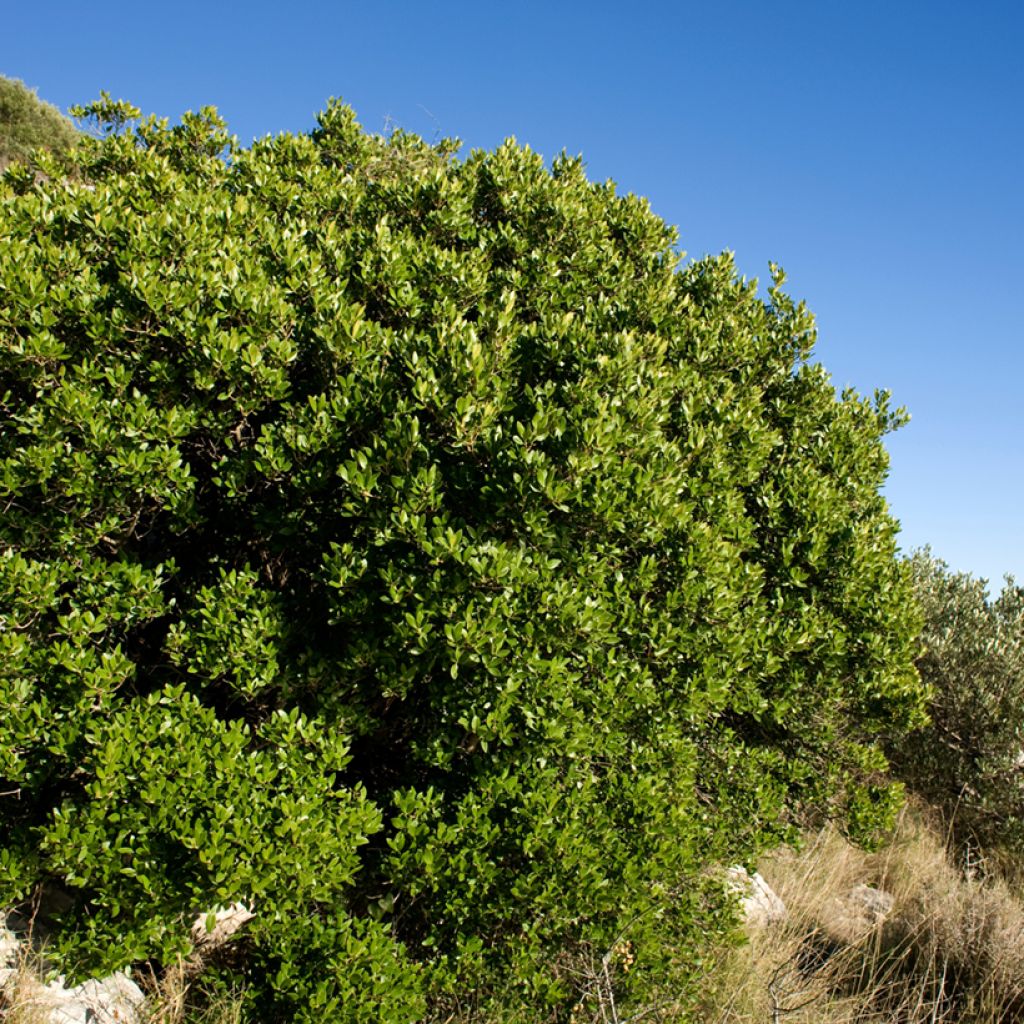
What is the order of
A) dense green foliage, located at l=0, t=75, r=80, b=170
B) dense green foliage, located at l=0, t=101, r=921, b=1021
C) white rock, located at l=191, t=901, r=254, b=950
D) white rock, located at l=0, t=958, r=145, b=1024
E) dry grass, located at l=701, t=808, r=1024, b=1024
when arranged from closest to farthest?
white rock, located at l=0, t=958, r=145, b=1024 < dense green foliage, located at l=0, t=101, r=921, b=1021 < white rock, located at l=191, t=901, r=254, b=950 < dry grass, located at l=701, t=808, r=1024, b=1024 < dense green foliage, located at l=0, t=75, r=80, b=170

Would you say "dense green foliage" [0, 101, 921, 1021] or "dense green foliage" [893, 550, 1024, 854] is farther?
"dense green foliage" [893, 550, 1024, 854]

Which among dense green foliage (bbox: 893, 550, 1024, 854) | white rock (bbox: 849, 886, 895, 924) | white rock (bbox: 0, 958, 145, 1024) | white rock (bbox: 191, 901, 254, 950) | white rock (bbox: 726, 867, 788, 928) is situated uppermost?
dense green foliage (bbox: 893, 550, 1024, 854)

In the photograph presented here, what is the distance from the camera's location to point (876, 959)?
6875 millimetres

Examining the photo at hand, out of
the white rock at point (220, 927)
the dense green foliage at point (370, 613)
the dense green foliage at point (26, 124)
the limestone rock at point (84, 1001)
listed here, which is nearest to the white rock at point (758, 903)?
the dense green foliage at point (370, 613)

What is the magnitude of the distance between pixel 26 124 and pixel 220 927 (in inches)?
1100

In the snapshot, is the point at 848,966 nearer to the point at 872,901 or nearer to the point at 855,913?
the point at 855,913

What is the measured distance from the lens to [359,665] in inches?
209

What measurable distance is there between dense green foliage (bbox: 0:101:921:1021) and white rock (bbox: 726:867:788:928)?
2.67 ft

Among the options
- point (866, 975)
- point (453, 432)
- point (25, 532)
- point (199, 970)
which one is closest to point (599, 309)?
point (453, 432)

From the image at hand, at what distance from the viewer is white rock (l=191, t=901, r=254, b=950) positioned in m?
5.58

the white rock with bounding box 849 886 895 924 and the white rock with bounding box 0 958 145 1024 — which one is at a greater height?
the white rock with bounding box 849 886 895 924

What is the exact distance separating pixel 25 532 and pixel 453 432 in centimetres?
284

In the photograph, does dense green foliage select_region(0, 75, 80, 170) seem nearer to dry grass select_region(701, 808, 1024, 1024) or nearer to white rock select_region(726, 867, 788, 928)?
white rock select_region(726, 867, 788, 928)

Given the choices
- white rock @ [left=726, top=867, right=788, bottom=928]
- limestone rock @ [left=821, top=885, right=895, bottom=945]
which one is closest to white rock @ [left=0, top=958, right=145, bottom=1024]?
white rock @ [left=726, top=867, right=788, bottom=928]
